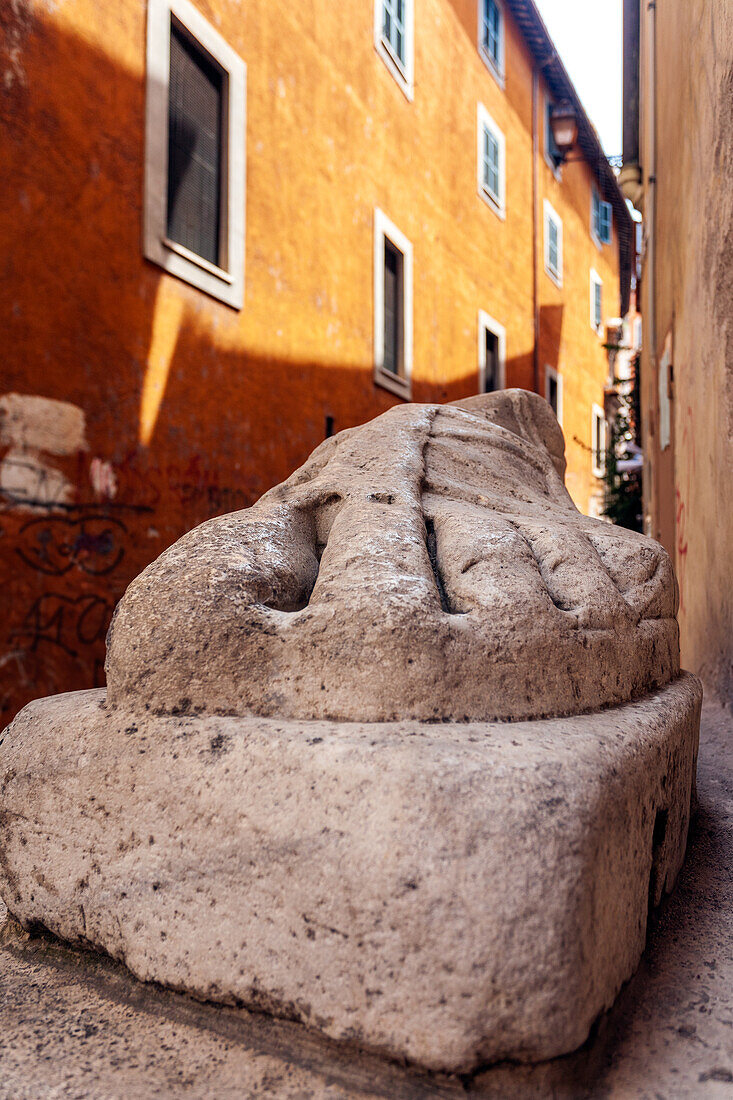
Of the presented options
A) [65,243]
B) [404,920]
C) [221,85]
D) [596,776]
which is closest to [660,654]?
[596,776]

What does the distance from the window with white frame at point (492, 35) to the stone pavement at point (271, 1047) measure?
1140 centimetres

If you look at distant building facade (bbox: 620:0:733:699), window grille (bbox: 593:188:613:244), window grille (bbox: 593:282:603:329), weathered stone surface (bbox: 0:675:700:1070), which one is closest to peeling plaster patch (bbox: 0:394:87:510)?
weathered stone surface (bbox: 0:675:700:1070)

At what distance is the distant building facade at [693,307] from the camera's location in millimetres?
3035

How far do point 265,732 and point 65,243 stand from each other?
140 inches

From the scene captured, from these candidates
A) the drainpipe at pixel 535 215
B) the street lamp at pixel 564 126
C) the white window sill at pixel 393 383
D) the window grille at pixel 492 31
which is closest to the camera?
the white window sill at pixel 393 383

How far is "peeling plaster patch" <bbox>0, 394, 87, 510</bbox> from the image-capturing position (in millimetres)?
3641

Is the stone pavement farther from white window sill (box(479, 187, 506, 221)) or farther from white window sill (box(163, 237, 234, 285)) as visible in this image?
white window sill (box(479, 187, 506, 221))

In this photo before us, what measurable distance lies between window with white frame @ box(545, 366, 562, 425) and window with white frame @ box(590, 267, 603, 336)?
2.92 meters

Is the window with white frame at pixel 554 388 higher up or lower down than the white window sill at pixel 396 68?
lower down

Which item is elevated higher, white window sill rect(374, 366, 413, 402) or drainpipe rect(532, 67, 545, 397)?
drainpipe rect(532, 67, 545, 397)

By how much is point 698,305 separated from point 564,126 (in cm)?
1095

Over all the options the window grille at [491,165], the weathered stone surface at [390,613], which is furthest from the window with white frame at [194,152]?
the window grille at [491,165]

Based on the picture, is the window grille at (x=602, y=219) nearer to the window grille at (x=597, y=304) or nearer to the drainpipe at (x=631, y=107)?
the window grille at (x=597, y=304)

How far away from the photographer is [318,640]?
4.21 ft
